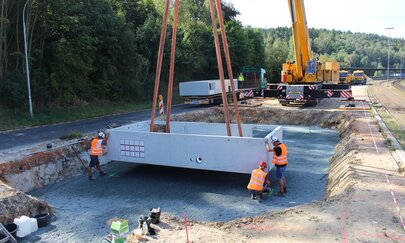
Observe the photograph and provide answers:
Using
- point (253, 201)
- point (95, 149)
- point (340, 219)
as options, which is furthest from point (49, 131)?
point (340, 219)

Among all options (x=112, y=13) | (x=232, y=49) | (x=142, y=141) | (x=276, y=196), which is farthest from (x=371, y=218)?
(x=232, y=49)

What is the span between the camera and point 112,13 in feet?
86.6

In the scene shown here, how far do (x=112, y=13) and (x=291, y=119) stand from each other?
14706 millimetres

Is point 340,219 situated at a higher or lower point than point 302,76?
lower

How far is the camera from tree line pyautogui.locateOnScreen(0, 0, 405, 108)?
805 inches

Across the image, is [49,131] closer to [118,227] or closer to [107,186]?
[107,186]

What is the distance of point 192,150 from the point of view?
10727mm

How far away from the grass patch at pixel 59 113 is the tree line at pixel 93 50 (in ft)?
2.07

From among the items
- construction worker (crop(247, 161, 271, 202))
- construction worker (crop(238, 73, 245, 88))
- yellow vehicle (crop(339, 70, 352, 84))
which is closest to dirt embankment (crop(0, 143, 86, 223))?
construction worker (crop(247, 161, 271, 202))

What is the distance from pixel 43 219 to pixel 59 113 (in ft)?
47.2

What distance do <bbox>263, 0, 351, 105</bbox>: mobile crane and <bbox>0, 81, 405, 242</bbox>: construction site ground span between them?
26.7ft

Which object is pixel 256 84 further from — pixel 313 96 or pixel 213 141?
pixel 213 141

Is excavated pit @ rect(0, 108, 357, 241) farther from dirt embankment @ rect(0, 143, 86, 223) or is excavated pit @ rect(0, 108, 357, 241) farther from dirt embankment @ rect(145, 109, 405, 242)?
dirt embankment @ rect(145, 109, 405, 242)

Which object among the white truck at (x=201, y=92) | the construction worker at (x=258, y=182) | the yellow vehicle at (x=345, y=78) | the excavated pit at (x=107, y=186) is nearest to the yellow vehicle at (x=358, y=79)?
the yellow vehicle at (x=345, y=78)
